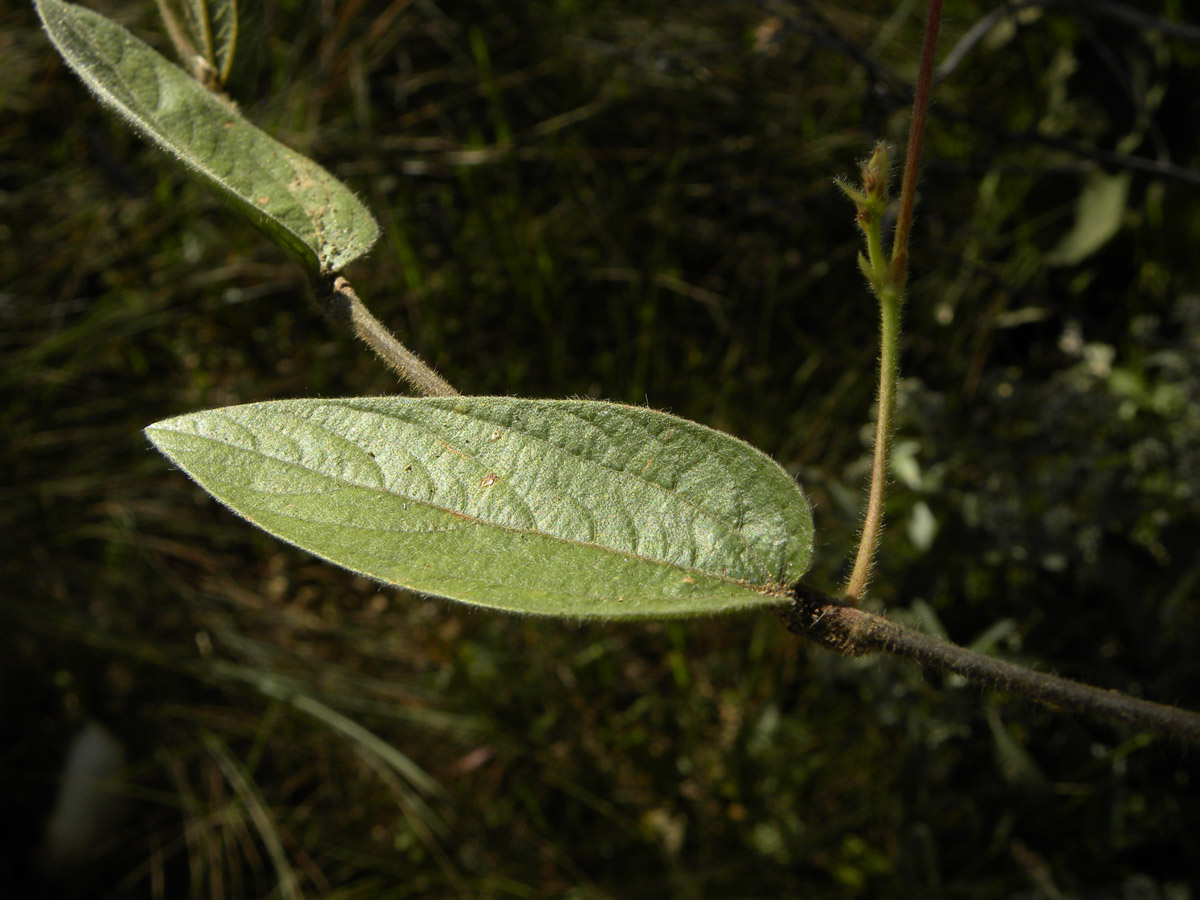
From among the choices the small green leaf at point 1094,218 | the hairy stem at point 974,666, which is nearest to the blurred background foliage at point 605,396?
the small green leaf at point 1094,218

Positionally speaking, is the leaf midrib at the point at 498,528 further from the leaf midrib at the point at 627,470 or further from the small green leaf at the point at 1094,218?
the small green leaf at the point at 1094,218

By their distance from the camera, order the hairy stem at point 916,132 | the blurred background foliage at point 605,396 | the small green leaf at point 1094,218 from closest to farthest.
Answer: the hairy stem at point 916,132 < the blurred background foliage at point 605,396 < the small green leaf at point 1094,218

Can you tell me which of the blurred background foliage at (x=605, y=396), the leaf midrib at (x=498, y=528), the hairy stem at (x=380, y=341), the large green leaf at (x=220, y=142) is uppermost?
the large green leaf at (x=220, y=142)

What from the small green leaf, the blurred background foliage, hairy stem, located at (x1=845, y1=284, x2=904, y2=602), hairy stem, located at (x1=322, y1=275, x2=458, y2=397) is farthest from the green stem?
the small green leaf

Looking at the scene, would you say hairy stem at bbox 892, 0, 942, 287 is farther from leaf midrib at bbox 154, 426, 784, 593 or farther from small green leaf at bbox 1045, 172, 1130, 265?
small green leaf at bbox 1045, 172, 1130, 265

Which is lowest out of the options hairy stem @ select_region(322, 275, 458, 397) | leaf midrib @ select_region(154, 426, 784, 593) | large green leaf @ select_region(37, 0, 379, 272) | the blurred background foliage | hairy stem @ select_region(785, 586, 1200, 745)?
the blurred background foliage

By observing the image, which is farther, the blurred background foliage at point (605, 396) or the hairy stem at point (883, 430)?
the blurred background foliage at point (605, 396)

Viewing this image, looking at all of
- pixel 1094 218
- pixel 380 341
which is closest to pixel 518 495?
pixel 380 341

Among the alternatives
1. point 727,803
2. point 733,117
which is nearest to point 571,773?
point 727,803
